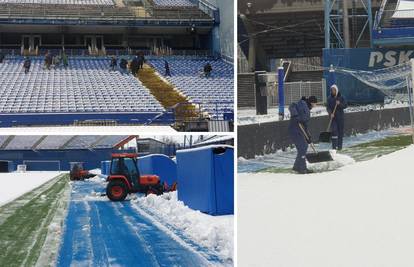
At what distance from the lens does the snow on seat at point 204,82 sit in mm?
2746

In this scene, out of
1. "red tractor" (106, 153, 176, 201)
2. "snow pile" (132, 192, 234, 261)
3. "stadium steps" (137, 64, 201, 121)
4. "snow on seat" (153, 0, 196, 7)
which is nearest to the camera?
"snow pile" (132, 192, 234, 261)

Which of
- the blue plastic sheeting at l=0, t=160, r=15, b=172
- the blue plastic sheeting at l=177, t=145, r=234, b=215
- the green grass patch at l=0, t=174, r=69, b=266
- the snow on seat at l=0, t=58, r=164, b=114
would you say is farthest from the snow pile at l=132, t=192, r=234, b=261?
the blue plastic sheeting at l=0, t=160, r=15, b=172

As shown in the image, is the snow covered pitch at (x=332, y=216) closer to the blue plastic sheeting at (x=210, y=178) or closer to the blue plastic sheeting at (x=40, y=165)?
the blue plastic sheeting at (x=210, y=178)

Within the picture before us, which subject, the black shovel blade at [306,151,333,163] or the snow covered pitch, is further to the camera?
the black shovel blade at [306,151,333,163]

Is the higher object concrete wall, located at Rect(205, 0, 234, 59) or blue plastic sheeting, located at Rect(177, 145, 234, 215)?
concrete wall, located at Rect(205, 0, 234, 59)

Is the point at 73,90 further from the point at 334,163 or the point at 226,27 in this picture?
the point at 334,163

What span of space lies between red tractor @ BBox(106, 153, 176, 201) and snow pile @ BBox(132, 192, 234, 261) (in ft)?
0.14

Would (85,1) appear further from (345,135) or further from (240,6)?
(345,135)

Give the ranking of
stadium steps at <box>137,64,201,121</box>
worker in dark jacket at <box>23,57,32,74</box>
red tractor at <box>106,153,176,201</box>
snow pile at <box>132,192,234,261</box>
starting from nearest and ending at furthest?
snow pile at <box>132,192,234,261</box>
red tractor at <box>106,153,176,201</box>
stadium steps at <box>137,64,201,121</box>
worker in dark jacket at <box>23,57,32,74</box>

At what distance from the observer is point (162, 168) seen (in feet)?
8.77

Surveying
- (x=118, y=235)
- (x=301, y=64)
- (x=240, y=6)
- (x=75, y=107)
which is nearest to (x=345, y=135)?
(x=301, y=64)

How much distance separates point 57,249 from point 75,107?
0.85 metres

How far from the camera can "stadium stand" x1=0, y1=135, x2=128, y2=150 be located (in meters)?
2.60

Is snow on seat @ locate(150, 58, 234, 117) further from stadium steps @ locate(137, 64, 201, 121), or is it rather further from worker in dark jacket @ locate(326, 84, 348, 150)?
worker in dark jacket @ locate(326, 84, 348, 150)
